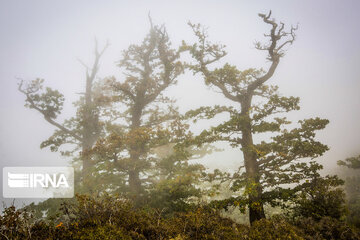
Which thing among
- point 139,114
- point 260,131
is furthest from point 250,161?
point 139,114

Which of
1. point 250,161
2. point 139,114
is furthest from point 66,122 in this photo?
point 250,161

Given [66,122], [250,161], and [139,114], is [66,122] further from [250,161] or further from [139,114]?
[250,161]

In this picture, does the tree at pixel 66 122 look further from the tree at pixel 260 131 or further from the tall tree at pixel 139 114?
the tree at pixel 260 131

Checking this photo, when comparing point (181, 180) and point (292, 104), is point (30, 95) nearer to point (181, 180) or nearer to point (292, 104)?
point (181, 180)

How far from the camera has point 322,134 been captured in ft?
297

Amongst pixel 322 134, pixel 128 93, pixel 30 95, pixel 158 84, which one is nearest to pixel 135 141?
pixel 128 93

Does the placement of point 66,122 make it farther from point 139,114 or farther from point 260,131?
point 260,131

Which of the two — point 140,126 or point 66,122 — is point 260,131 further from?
point 66,122

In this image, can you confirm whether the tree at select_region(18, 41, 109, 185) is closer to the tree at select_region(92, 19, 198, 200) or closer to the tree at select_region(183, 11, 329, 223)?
the tree at select_region(92, 19, 198, 200)

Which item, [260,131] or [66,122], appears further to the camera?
[66,122]

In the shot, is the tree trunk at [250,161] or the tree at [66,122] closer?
the tree trunk at [250,161]

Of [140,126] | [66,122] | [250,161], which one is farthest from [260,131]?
[66,122]

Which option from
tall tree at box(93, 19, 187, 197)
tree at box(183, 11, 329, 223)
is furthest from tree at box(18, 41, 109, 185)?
tree at box(183, 11, 329, 223)

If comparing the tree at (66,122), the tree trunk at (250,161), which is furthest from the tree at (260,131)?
the tree at (66,122)
